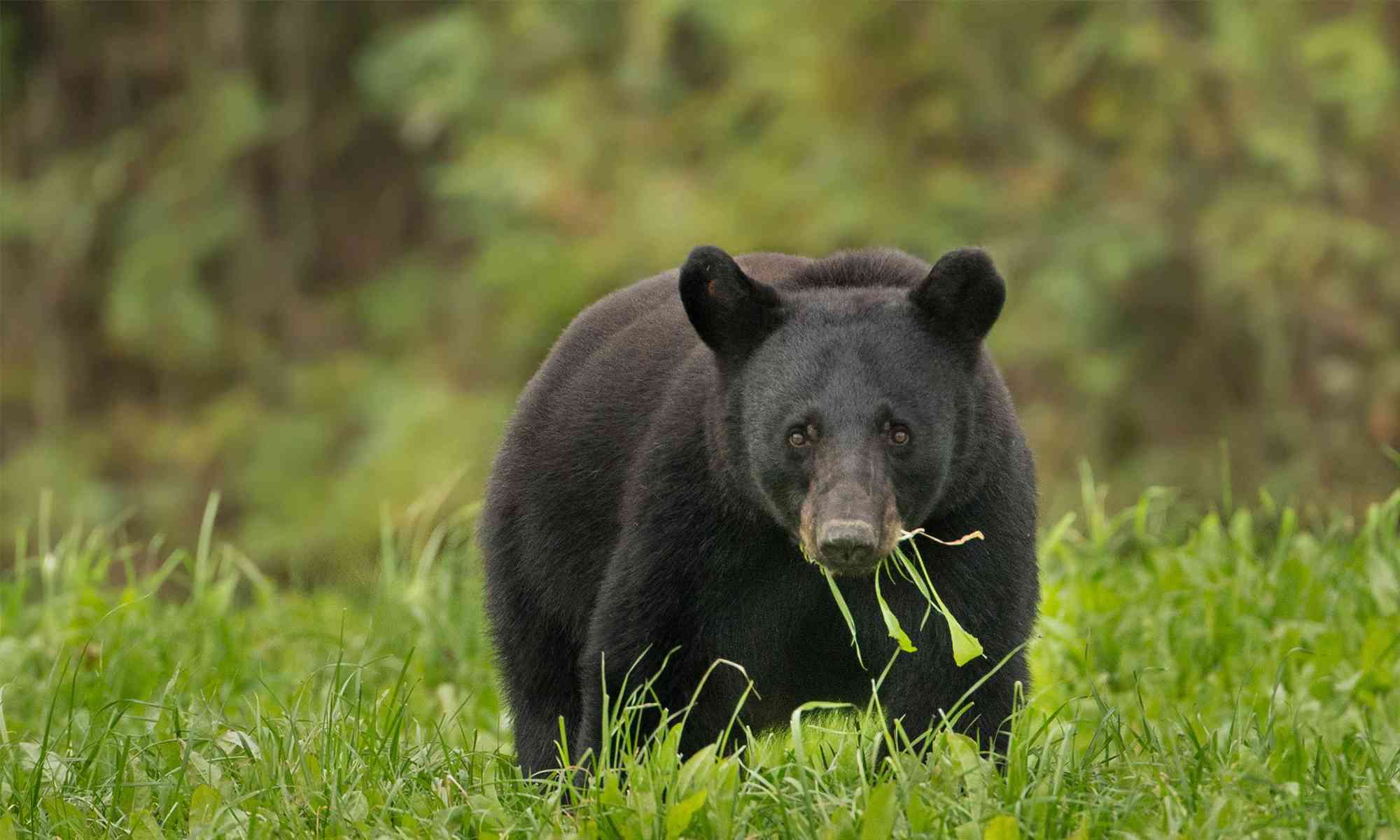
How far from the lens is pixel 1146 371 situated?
11.6m

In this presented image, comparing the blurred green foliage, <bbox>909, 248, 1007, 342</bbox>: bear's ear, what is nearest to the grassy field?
<bbox>909, 248, 1007, 342</bbox>: bear's ear

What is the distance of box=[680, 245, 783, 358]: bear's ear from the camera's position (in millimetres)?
3410

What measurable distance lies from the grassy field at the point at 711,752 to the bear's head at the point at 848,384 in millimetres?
381

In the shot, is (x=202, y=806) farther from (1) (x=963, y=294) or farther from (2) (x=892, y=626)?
(1) (x=963, y=294)

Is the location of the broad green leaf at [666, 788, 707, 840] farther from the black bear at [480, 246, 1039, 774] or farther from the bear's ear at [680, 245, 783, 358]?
the bear's ear at [680, 245, 783, 358]

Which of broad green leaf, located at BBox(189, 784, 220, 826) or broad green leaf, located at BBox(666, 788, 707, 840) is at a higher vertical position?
broad green leaf, located at BBox(666, 788, 707, 840)

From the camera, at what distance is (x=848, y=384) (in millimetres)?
3375

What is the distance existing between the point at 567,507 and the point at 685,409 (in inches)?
14.9

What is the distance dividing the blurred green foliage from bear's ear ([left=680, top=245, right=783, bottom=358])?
14.6 feet

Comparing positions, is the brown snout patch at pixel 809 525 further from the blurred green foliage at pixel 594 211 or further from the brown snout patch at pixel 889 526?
the blurred green foliage at pixel 594 211

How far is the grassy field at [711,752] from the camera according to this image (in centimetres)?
298

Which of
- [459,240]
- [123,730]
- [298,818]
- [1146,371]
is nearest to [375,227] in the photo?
[459,240]

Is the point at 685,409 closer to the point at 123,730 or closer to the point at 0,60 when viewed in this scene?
the point at 123,730

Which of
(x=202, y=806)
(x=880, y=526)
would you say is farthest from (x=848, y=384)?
(x=202, y=806)
